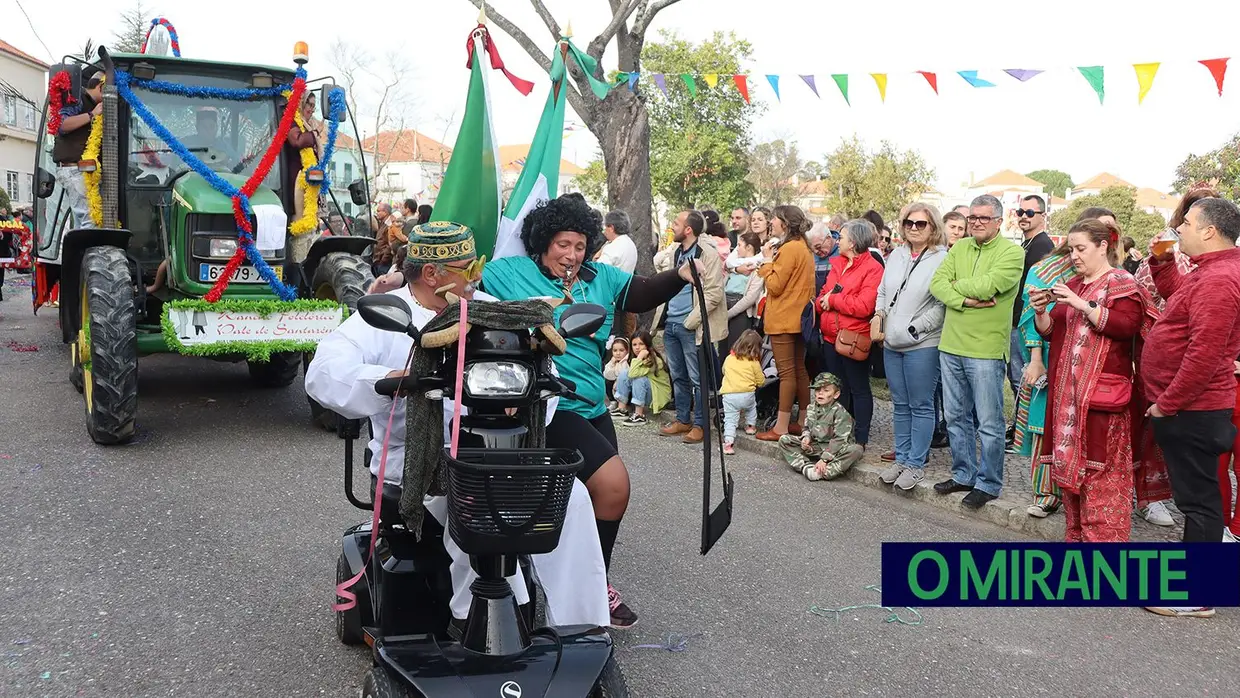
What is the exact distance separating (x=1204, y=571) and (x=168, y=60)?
8020 mm

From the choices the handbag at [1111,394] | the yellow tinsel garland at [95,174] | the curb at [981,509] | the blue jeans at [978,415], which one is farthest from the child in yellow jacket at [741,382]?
the yellow tinsel garland at [95,174]

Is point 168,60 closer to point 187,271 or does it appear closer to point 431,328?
point 187,271

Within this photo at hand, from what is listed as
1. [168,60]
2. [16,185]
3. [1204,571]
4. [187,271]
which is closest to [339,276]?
[187,271]

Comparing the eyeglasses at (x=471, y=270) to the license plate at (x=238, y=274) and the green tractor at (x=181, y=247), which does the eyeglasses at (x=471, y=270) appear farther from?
the license plate at (x=238, y=274)

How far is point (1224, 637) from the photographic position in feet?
14.3

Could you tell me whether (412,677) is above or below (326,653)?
above

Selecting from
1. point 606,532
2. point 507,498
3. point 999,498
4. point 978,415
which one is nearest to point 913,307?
point 978,415

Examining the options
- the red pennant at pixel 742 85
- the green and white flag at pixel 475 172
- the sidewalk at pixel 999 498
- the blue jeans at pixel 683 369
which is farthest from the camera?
the red pennant at pixel 742 85

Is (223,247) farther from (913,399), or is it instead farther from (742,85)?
(742,85)

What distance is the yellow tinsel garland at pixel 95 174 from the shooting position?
7609mm

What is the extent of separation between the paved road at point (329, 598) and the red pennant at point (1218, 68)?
4.76 meters

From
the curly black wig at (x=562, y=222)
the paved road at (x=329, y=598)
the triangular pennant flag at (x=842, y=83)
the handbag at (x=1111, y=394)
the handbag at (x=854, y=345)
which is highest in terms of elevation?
the triangular pennant flag at (x=842, y=83)

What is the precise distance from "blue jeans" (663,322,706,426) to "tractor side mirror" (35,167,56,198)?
5966 millimetres

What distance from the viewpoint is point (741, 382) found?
26.4ft
